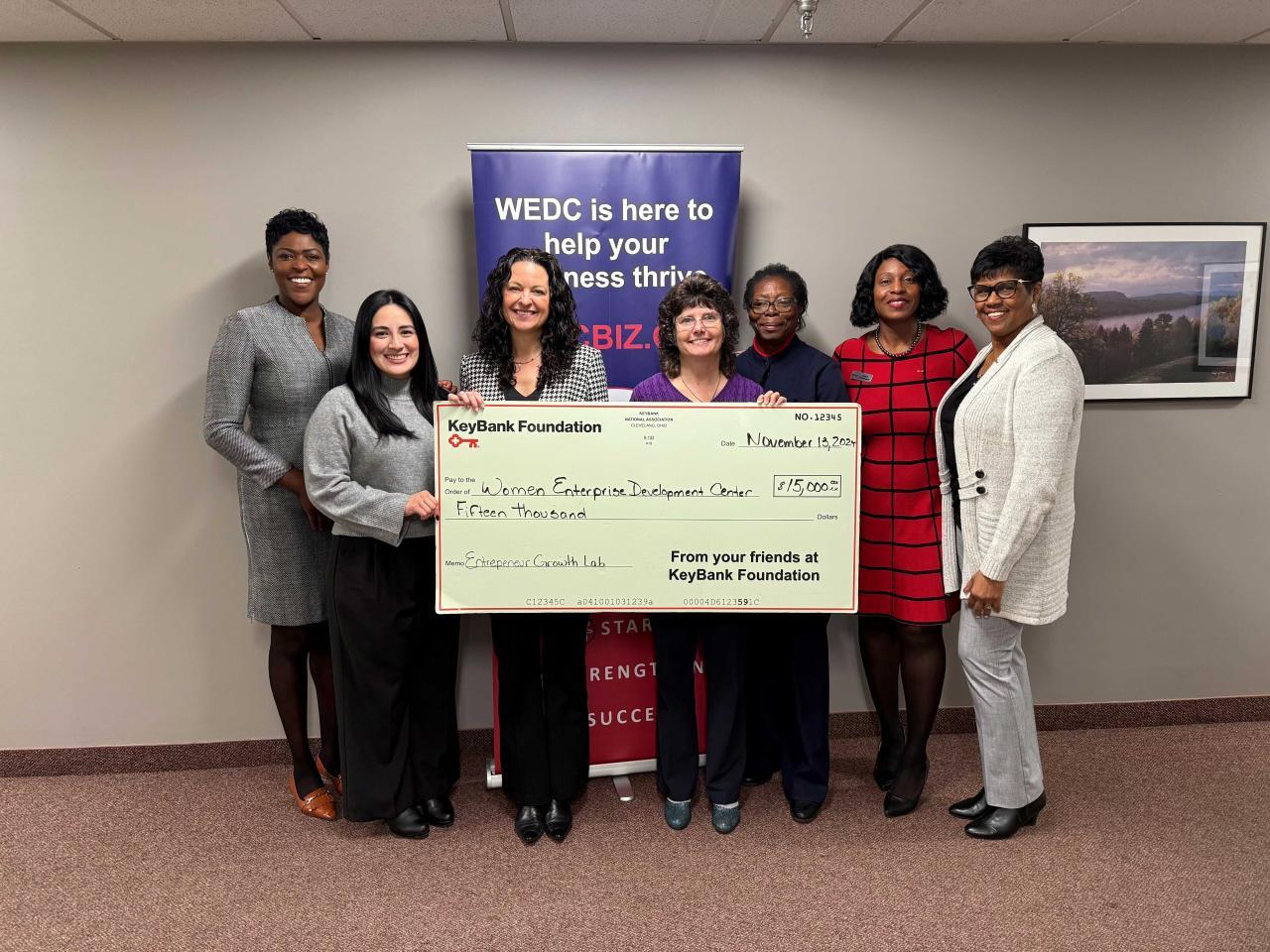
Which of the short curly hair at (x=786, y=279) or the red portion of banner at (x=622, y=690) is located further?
the red portion of banner at (x=622, y=690)

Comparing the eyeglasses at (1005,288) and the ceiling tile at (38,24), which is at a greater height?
the ceiling tile at (38,24)

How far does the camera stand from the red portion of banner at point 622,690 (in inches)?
102

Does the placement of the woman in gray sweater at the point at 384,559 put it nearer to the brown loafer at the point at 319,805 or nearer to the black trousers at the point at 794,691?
the brown loafer at the point at 319,805

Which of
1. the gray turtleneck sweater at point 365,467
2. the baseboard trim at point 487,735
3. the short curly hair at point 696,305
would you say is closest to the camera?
the gray turtleneck sweater at point 365,467

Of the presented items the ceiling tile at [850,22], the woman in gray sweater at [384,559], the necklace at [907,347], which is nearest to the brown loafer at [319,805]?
the woman in gray sweater at [384,559]

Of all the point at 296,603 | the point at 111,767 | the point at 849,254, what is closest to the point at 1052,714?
the point at 849,254

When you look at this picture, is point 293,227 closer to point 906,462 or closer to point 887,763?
point 906,462

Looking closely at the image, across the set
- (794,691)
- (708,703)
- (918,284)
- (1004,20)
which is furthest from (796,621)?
(1004,20)

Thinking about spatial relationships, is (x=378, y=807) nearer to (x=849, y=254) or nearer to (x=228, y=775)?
(x=228, y=775)

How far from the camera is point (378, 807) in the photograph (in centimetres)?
225

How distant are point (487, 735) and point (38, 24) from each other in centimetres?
262

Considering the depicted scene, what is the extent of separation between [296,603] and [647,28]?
6.74 ft

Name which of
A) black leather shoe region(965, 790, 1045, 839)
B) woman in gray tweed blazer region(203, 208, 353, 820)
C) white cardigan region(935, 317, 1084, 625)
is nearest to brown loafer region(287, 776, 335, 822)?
woman in gray tweed blazer region(203, 208, 353, 820)

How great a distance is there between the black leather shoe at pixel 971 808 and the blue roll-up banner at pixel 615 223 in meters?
1.16
